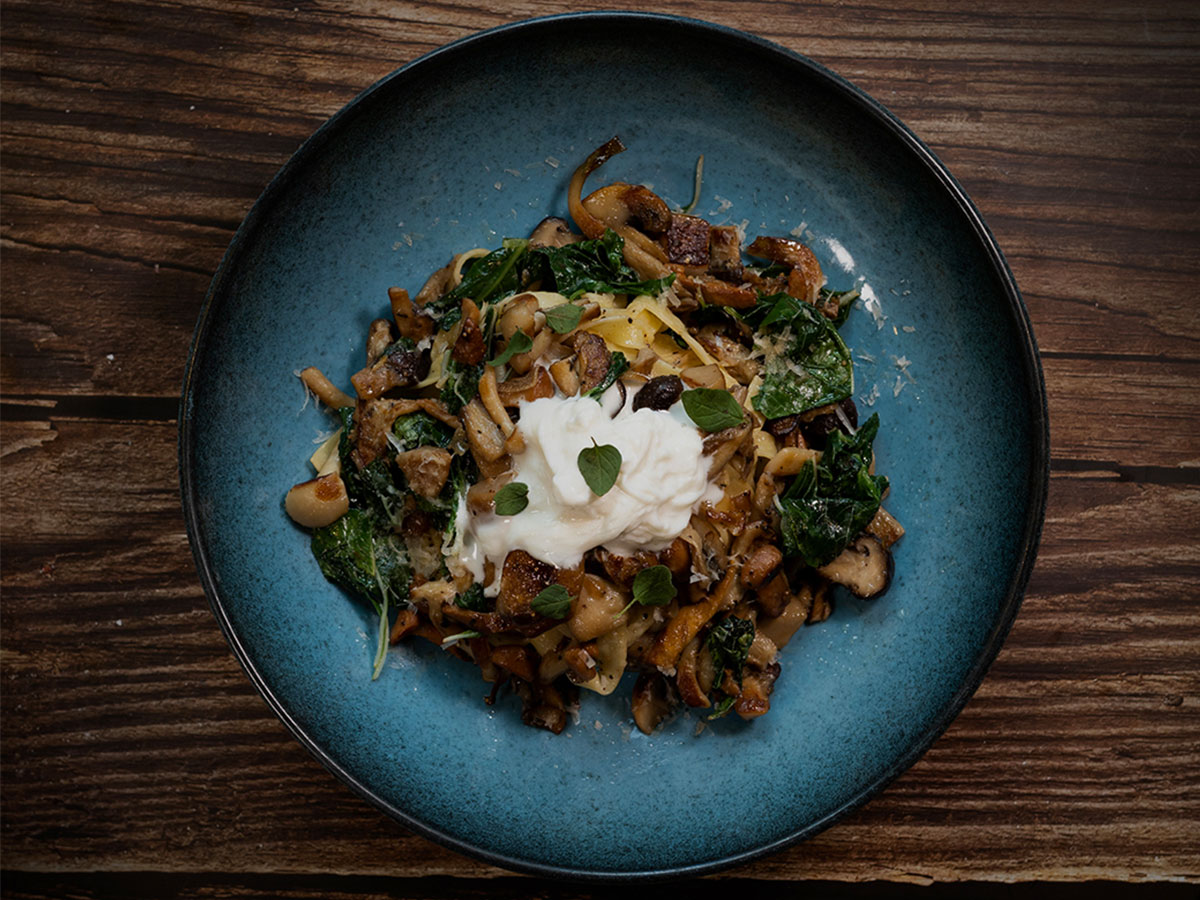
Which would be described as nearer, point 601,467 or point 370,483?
point 601,467

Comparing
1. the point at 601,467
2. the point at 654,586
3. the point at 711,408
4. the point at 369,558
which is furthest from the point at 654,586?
the point at 369,558

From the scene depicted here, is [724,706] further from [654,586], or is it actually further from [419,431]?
[419,431]

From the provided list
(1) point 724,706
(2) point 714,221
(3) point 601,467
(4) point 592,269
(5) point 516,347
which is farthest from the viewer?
(2) point 714,221

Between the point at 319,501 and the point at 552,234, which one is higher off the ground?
the point at 552,234

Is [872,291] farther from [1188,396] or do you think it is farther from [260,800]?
[260,800]

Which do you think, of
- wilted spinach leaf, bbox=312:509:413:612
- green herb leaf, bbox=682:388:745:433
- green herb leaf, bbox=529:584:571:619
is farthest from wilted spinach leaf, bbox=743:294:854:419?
wilted spinach leaf, bbox=312:509:413:612
